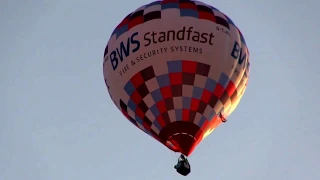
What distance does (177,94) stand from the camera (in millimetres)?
20625

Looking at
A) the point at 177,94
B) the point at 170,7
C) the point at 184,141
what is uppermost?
the point at 170,7

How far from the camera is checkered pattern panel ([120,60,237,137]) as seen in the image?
809 inches

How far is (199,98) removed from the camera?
20.7 m

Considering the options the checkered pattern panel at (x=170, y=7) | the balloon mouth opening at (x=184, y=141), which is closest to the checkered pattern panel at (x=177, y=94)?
the balloon mouth opening at (x=184, y=141)

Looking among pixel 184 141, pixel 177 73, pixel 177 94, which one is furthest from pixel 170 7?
pixel 184 141

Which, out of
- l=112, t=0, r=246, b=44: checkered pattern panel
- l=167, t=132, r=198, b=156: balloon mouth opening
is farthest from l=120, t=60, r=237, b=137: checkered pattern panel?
l=112, t=0, r=246, b=44: checkered pattern panel

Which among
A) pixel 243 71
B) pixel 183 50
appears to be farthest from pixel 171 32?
pixel 243 71

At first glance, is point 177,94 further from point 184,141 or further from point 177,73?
point 184,141

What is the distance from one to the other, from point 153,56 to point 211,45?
1408 mm

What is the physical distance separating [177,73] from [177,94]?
503 mm

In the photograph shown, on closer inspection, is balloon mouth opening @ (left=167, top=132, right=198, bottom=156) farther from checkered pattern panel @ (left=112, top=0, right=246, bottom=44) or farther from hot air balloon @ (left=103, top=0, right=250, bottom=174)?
checkered pattern panel @ (left=112, top=0, right=246, bottom=44)

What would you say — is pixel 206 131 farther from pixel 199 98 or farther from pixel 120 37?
pixel 120 37

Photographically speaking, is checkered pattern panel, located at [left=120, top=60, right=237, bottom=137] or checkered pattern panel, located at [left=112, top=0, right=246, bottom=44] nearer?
checkered pattern panel, located at [left=120, top=60, right=237, bottom=137]

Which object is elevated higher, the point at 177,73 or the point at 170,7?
the point at 170,7
